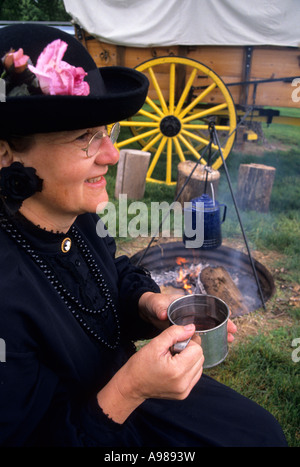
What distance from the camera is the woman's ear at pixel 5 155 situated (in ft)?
3.81

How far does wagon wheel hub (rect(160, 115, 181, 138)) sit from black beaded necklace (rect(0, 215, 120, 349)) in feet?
16.0

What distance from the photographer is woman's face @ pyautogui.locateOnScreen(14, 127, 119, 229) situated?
117 cm

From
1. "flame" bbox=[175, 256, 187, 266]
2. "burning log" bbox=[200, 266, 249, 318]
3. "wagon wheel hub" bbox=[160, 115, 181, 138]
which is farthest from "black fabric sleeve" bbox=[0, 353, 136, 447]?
"wagon wheel hub" bbox=[160, 115, 181, 138]

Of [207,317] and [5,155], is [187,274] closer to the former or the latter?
[207,317]

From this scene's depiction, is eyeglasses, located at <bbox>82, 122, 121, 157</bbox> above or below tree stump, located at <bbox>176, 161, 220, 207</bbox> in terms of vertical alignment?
above

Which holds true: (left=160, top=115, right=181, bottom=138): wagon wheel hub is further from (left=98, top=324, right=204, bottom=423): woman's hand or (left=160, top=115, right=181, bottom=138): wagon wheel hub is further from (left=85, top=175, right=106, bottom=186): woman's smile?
(left=98, top=324, right=204, bottom=423): woman's hand

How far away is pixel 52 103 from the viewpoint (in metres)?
1.05

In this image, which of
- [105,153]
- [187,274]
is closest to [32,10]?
[187,274]

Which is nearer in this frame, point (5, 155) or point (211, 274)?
point (5, 155)

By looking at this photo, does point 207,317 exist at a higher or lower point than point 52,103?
lower

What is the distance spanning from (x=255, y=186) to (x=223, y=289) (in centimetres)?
229

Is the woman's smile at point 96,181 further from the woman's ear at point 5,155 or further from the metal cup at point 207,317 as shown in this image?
the metal cup at point 207,317
